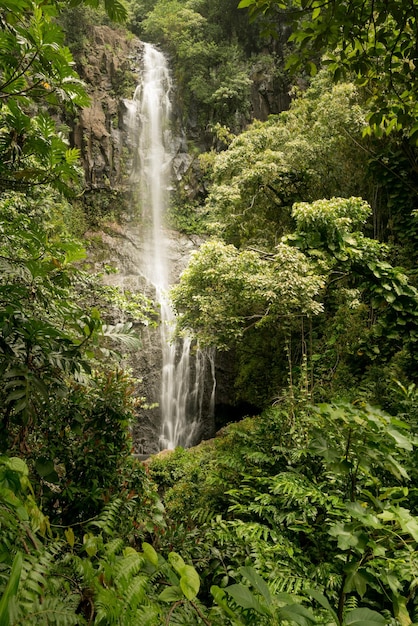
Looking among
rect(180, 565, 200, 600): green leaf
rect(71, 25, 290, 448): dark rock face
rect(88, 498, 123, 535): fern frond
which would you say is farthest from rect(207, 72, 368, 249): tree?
rect(180, 565, 200, 600): green leaf

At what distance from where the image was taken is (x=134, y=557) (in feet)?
3.58

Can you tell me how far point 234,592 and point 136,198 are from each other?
1633 centimetres

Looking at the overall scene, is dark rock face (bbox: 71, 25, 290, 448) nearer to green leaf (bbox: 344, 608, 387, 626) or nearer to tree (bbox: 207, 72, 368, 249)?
tree (bbox: 207, 72, 368, 249)

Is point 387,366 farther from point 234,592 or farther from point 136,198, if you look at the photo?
point 136,198

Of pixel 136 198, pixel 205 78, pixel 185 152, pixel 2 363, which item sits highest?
pixel 205 78

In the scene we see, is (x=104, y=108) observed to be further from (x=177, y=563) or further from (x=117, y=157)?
(x=177, y=563)

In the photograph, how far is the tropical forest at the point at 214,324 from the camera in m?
1.24

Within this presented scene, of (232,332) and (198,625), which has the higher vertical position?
(232,332)

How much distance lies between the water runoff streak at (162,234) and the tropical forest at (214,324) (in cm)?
8

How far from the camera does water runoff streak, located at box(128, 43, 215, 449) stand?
35.6 feet

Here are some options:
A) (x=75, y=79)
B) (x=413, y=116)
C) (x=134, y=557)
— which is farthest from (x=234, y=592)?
(x=413, y=116)

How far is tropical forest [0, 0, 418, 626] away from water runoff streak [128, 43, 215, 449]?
79 millimetres

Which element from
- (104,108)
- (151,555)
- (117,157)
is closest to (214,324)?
(151,555)

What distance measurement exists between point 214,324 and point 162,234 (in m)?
10.3
